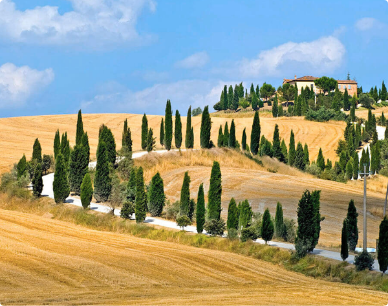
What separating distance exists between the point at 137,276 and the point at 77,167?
26.9 meters

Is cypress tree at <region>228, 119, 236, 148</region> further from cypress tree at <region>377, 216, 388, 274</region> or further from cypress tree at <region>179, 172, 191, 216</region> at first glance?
cypress tree at <region>377, 216, 388, 274</region>

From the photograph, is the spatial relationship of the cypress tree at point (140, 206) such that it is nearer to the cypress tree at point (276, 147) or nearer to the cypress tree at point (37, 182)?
the cypress tree at point (37, 182)

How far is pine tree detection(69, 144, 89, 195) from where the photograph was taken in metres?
49.8

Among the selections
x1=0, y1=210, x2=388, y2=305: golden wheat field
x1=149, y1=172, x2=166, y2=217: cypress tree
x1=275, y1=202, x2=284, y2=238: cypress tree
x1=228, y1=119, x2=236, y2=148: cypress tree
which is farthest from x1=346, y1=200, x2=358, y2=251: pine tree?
x1=228, y1=119, x2=236, y2=148: cypress tree

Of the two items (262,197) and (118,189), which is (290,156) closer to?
(262,197)

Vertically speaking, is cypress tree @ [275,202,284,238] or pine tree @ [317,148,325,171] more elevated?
pine tree @ [317,148,325,171]

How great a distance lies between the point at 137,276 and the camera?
81.3ft

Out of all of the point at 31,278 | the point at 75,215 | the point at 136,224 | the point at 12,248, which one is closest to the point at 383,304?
the point at 31,278

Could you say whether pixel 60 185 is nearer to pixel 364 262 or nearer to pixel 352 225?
pixel 352 225

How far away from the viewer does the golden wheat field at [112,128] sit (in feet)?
255

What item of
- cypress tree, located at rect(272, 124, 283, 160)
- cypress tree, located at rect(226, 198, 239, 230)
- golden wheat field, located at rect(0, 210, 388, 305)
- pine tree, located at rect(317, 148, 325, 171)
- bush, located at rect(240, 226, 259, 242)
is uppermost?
cypress tree, located at rect(272, 124, 283, 160)

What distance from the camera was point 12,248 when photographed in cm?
2894

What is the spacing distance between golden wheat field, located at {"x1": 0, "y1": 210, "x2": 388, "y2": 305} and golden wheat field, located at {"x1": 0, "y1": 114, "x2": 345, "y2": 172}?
130 ft

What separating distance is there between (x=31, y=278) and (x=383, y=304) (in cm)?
1400
